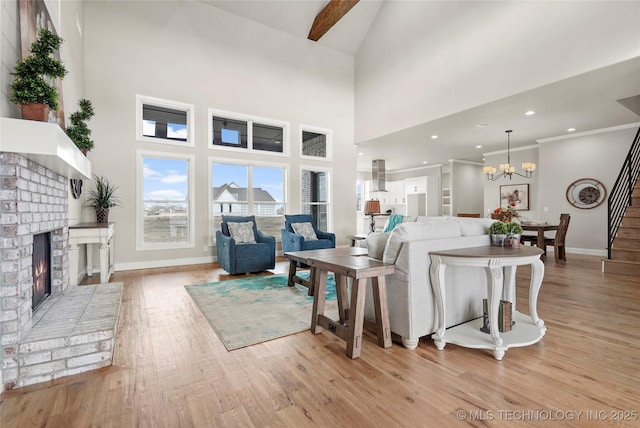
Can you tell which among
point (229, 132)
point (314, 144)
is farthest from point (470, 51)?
point (229, 132)

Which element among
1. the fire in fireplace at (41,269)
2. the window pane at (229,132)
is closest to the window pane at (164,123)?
the window pane at (229,132)

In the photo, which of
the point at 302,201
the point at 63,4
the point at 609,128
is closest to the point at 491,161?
the point at 609,128

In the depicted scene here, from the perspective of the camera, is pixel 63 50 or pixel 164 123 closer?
pixel 63 50

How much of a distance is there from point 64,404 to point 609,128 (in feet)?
31.5

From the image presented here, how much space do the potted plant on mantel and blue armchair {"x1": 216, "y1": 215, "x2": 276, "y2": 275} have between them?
10.3 feet

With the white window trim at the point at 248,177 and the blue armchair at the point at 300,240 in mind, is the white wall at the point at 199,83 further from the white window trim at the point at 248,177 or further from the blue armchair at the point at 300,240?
the blue armchair at the point at 300,240

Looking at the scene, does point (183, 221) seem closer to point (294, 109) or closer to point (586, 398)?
point (294, 109)

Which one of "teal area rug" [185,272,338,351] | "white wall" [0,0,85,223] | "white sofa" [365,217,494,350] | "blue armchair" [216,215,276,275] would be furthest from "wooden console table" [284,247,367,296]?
"white wall" [0,0,85,223]

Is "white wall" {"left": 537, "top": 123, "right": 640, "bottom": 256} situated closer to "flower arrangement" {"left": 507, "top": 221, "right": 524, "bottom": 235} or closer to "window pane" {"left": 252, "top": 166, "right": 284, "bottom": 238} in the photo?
"flower arrangement" {"left": 507, "top": 221, "right": 524, "bottom": 235}

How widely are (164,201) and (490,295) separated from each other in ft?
18.1

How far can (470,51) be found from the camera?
5.36 m

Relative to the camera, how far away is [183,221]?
5.97 meters

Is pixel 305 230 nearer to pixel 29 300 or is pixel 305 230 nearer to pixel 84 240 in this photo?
pixel 84 240

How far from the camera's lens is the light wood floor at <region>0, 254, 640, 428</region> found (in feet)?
5.10
